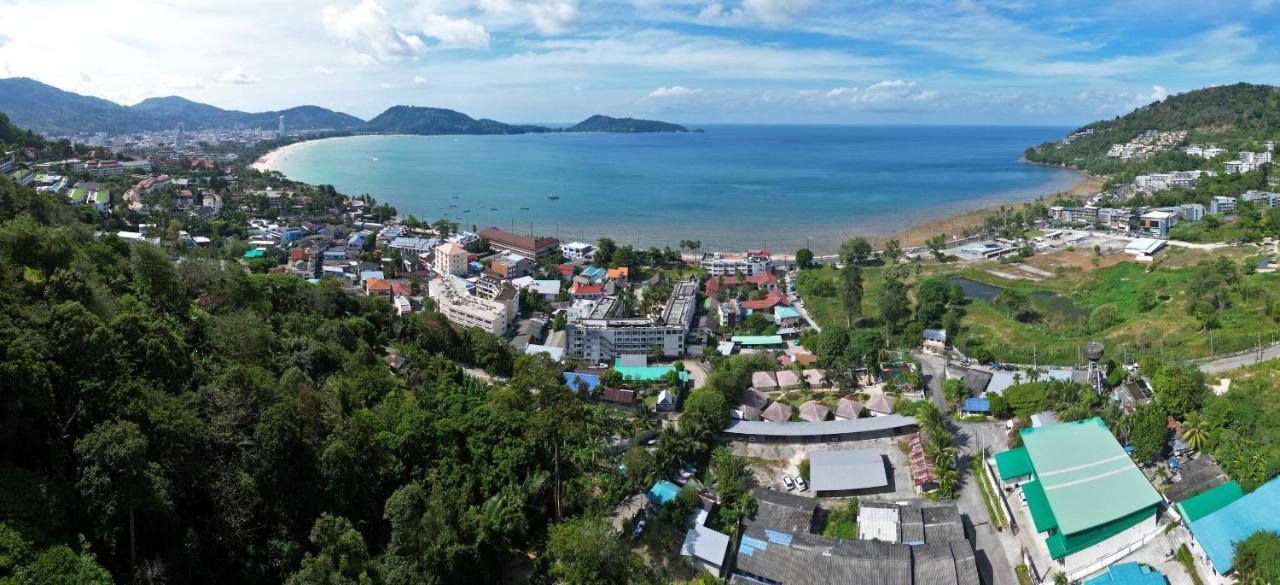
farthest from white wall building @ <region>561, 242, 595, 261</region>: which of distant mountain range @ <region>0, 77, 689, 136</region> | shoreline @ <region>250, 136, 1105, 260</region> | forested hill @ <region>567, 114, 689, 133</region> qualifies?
forested hill @ <region>567, 114, 689, 133</region>

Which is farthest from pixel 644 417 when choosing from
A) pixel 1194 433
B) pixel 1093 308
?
pixel 1093 308

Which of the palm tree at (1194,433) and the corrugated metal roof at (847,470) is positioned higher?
the palm tree at (1194,433)

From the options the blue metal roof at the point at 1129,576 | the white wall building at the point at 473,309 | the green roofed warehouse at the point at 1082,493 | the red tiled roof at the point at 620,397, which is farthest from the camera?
the white wall building at the point at 473,309

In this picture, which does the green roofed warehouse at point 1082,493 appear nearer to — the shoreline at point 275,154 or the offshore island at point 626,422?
the offshore island at point 626,422

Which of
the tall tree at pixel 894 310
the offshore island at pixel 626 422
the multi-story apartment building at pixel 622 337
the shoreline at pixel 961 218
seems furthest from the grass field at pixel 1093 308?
the shoreline at pixel 961 218

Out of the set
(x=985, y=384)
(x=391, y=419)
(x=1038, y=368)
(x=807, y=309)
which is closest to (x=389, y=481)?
(x=391, y=419)

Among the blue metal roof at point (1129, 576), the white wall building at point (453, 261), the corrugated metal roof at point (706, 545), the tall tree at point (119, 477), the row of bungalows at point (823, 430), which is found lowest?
the corrugated metal roof at point (706, 545)

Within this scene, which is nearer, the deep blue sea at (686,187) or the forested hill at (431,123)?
the deep blue sea at (686,187)

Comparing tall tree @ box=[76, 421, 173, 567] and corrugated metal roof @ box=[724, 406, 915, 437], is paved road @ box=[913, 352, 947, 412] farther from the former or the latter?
tall tree @ box=[76, 421, 173, 567]
